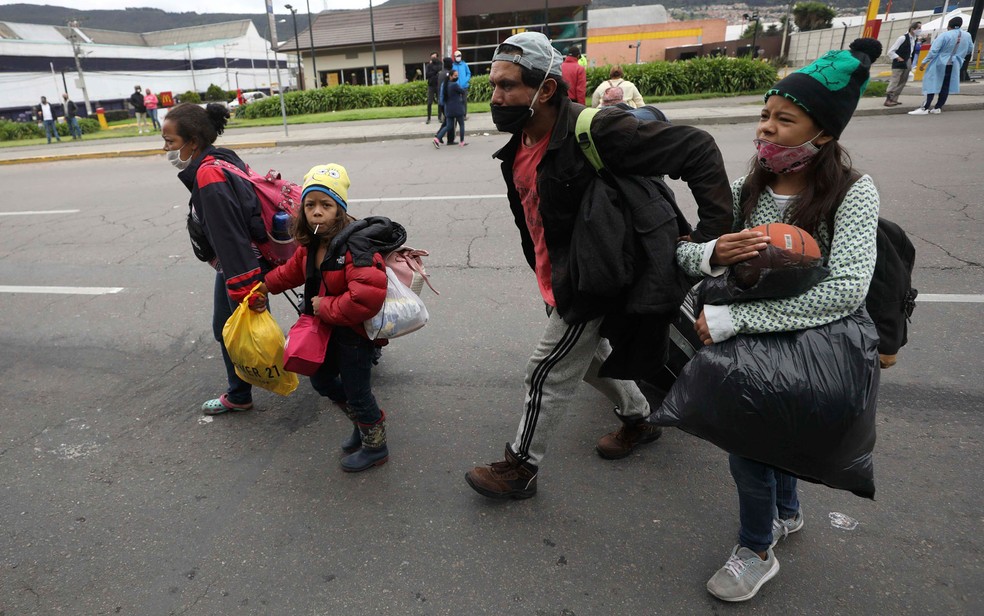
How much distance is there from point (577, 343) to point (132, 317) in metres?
4.21

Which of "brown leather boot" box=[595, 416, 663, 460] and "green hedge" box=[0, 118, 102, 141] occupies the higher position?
"green hedge" box=[0, 118, 102, 141]

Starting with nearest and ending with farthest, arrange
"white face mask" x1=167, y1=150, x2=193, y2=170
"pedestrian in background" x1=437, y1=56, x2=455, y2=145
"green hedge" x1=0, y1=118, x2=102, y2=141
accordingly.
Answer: "white face mask" x1=167, y1=150, x2=193, y2=170, "pedestrian in background" x1=437, y1=56, x2=455, y2=145, "green hedge" x1=0, y1=118, x2=102, y2=141

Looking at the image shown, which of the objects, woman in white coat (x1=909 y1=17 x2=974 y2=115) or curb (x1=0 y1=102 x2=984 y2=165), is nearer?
woman in white coat (x1=909 y1=17 x2=974 y2=115)

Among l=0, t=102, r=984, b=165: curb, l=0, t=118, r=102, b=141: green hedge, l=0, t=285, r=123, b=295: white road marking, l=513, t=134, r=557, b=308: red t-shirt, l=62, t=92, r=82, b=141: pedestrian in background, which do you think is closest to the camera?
l=513, t=134, r=557, b=308: red t-shirt

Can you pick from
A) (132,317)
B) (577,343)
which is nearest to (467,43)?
(132,317)

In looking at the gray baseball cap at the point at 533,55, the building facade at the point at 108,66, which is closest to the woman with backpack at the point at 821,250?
the gray baseball cap at the point at 533,55

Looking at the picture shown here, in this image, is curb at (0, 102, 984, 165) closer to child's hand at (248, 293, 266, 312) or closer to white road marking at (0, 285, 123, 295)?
white road marking at (0, 285, 123, 295)

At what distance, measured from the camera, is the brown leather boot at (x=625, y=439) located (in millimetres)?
2910

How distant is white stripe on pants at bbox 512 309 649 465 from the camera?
238 cm

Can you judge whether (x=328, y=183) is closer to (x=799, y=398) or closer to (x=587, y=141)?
(x=587, y=141)

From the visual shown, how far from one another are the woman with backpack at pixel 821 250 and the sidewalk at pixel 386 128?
38.9 feet

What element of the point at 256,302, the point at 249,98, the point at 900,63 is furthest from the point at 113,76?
the point at 256,302

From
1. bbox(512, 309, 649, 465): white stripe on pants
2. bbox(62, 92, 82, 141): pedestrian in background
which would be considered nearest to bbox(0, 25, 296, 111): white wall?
bbox(62, 92, 82, 141): pedestrian in background

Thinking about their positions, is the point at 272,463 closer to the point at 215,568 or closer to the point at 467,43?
the point at 215,568
